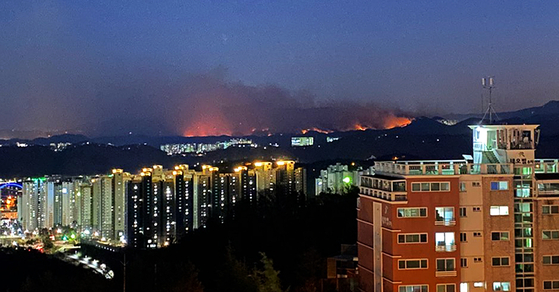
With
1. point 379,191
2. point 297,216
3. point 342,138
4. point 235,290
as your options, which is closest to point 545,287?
point 379,191

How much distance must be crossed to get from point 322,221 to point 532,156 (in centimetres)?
521

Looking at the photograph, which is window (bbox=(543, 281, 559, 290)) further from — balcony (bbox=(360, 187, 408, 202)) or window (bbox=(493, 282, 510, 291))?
balcony (bbox=(360, 187, 408, 202))

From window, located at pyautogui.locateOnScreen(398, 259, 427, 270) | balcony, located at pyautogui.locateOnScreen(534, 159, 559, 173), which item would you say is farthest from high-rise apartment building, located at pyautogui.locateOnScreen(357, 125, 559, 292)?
balcony, located at pyautogui.locateOnScreen(534, 159, 559, 173)

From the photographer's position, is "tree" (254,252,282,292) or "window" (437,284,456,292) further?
"tree" (254,252,282,292)

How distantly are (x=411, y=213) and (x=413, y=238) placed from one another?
0.75ft

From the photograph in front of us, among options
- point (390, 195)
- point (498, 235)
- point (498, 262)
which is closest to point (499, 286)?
point (498, 262)

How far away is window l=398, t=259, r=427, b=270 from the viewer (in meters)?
6.59

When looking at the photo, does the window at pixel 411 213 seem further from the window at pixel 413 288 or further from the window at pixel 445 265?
the window at pixel 413 288

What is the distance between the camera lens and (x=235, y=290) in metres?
8.01

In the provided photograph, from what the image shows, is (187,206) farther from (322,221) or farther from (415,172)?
(415,172)

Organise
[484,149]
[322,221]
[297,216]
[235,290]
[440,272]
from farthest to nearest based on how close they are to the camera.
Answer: [297,216], [322,221], [235,290], [484,149], [440,272]

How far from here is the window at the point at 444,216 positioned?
6625 millimetres

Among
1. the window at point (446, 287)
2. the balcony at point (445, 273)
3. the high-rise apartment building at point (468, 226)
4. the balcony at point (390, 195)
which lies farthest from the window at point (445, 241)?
the balcony at point (390, 195)

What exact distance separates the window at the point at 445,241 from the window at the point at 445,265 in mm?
111
